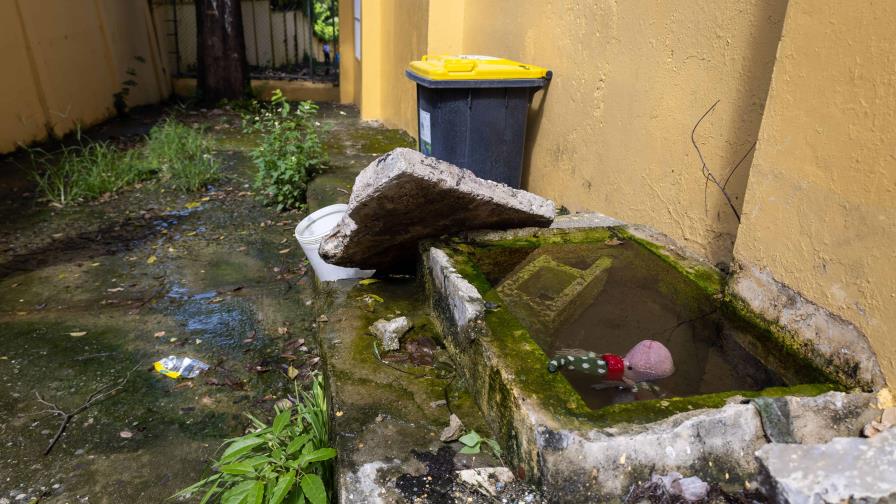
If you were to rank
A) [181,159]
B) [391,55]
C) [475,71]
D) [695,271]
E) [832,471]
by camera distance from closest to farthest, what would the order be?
[832,471], [695,271], [475,71], [181,159], [391,55]

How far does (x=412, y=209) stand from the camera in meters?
2.56

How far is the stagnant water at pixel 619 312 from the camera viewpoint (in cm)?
199

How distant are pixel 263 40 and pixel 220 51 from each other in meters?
2.27

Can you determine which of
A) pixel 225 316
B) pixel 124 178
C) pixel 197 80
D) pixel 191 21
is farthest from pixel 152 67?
pixel 225 316

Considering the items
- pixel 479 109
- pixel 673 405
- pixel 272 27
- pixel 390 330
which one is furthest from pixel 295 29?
pixel 673 405

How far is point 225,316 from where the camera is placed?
369cm

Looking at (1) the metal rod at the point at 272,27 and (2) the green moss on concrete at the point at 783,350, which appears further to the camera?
(1) the metal rod at the point at 272,27

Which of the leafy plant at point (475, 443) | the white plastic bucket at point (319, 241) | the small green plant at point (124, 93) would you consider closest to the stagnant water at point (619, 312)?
the leafy plant at point (475, 443)

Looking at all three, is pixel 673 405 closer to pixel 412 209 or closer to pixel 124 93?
pixel 412 209

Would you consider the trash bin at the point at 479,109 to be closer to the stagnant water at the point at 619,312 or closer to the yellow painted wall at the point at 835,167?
the stagnant water at the point at 619,312

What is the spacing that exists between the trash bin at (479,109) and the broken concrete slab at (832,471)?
3.11m

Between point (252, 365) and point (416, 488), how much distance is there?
5.77 ft

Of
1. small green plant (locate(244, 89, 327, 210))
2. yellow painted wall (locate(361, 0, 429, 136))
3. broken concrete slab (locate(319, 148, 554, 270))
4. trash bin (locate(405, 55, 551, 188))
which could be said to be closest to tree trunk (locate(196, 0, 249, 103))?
yellow painted wall (locate(361, 0, 429, 136))

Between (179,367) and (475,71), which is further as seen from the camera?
(475,71)
